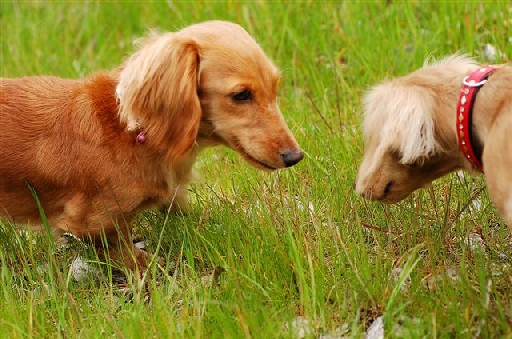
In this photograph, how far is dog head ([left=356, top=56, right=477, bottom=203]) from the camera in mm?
2965

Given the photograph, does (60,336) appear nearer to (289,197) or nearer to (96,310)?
(96,310)

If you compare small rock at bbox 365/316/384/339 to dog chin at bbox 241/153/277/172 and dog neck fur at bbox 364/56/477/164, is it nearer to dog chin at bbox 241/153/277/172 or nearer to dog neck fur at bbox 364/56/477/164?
dog neck fur at bbox 364/56/477/164

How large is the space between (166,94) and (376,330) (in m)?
1.27

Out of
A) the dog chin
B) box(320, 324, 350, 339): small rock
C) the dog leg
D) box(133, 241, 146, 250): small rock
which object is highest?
the dog leg

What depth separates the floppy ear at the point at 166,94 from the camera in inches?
133

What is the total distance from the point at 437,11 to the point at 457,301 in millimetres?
3092

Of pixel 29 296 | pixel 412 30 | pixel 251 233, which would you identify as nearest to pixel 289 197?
pixel 251 233

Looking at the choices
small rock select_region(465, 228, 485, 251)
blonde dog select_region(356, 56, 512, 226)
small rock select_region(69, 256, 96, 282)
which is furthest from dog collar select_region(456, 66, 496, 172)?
small rock select_region(69, 256, 96, 282)

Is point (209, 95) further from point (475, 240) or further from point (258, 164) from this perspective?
point (475, 240)

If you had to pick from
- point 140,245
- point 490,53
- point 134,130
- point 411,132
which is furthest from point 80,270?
point 490,53

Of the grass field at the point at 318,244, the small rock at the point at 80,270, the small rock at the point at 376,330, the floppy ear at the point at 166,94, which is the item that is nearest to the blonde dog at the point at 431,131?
the grass field at the point at 318,244

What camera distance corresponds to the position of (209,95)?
349cm

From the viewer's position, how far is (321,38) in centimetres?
556

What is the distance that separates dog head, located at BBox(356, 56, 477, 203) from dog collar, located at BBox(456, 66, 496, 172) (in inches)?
3.3
